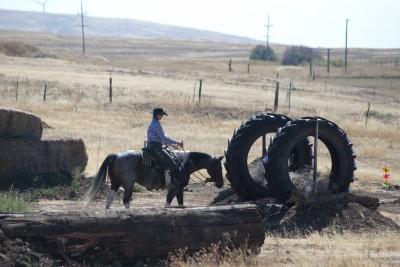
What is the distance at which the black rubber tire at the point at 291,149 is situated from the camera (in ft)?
54.1

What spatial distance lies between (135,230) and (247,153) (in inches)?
274

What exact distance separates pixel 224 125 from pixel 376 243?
23.1 metres

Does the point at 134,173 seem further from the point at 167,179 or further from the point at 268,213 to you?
the point at 268,213

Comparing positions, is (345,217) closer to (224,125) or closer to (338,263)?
(338,263)

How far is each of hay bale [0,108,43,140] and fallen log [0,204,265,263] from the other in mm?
9297

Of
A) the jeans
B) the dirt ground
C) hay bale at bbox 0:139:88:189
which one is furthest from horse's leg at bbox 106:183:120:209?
hay bale at bbox 0:139:88:189

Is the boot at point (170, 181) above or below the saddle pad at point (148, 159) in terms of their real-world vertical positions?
below

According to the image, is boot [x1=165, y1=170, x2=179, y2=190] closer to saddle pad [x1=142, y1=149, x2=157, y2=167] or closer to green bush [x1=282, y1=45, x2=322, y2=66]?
saddle pad [x1=142, y1=149, x2=157, y2=167]

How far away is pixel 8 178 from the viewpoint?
64.2 feet

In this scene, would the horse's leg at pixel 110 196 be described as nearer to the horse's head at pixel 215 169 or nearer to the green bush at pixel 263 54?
the horse's head at pixel 215 169

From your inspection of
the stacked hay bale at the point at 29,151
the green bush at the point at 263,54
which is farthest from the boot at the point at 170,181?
the green bush at the point at 263,54

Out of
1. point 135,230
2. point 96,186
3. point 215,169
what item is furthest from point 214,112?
point 135,230

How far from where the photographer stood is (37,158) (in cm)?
2009

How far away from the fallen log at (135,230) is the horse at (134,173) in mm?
3841
